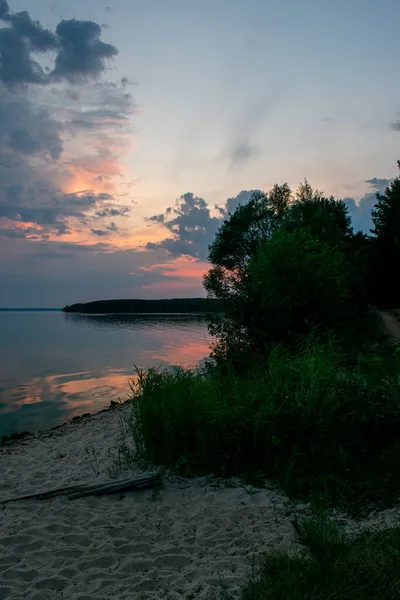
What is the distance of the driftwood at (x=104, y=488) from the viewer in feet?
23.3

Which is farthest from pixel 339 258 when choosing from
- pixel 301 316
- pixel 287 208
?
pixel 287 208

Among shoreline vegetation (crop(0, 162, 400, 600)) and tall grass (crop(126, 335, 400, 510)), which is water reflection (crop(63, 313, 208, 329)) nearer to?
shoreline vegetation (crop(0, 162, 400, 600))

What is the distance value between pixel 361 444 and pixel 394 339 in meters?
12.9

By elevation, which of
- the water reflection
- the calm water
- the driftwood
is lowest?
the calm water

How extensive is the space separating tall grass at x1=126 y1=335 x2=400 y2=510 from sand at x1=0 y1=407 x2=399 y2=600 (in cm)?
55

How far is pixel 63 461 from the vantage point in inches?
390

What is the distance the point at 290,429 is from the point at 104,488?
3.15 m

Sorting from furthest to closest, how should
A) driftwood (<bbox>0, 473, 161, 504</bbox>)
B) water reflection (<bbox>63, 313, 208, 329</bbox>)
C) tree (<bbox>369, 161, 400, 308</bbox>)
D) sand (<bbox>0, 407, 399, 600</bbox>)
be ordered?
water reflection (<bbox>63, 313, 208, 329</bbox>), tree (<bbox>369, 161, 400, 308</bbox>), driftwood (<bbox>0, 473, 161, 504</bbox>), sand (<bbox>0, 407, 399, 600</bbox>)

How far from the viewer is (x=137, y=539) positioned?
5625 mm

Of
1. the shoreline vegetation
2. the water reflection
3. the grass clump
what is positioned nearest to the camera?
the grass clump

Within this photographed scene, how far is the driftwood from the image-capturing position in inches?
280

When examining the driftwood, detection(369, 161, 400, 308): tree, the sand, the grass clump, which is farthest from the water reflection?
the grass clump

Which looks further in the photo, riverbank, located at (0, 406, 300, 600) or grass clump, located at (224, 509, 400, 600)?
riverbank, located at (0, 406, 300, 600)

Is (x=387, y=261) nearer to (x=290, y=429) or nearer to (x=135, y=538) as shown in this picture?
(x=290, y=429)
